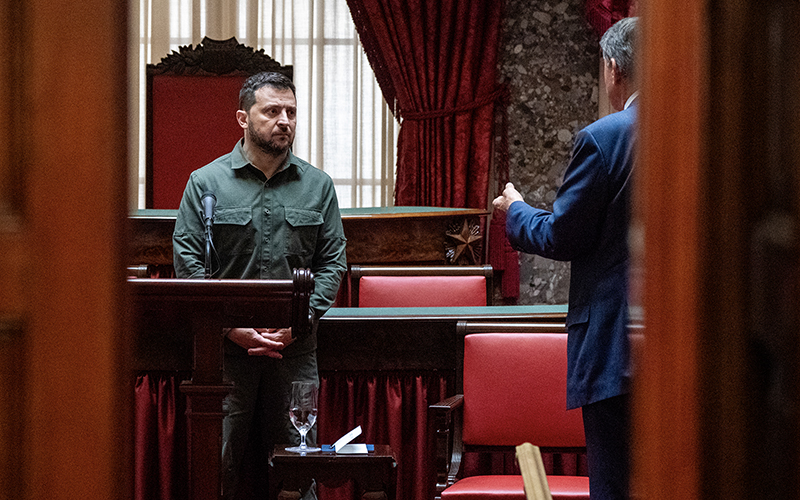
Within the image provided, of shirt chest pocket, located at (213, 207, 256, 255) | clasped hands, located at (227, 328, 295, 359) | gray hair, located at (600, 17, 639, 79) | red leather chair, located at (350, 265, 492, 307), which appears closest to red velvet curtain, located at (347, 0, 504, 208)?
red leather chair, located at (350, 265, 492, 307)

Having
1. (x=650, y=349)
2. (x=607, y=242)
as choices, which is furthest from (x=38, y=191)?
(x=607, y=242)

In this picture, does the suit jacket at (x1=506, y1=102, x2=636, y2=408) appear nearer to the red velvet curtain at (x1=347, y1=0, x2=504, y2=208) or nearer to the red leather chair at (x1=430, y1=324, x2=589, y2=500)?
the red leather chair at (x1=430, y1=324, x2=589, y2=500)

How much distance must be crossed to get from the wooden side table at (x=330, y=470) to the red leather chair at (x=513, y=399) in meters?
0.30

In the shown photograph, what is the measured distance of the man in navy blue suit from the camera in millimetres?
1535

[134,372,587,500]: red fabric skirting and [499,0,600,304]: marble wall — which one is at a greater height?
[499,0,600,304]: marble wall

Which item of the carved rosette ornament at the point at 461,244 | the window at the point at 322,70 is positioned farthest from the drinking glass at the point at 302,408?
the window at the point at 322,70

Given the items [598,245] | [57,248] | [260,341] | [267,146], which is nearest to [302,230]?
[267,146]

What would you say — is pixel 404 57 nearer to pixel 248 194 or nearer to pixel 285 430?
pixel 248 194

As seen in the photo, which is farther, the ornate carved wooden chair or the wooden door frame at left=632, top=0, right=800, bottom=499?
the ornate carved wooden chair

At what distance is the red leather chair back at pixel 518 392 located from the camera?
2.33 meters

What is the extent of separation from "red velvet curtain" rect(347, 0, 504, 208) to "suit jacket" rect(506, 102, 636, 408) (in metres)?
4.02

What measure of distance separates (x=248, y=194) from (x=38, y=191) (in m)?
2.04

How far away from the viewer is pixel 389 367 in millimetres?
2598

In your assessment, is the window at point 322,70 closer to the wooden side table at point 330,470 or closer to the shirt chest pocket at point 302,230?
the shirt chest pocket at point 302,230
